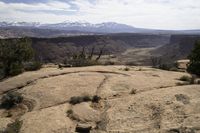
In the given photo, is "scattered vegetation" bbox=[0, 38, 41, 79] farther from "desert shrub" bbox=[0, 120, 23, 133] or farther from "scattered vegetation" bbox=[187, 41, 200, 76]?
"scattered vegetation" bbox=[187, 41, 200, 76]

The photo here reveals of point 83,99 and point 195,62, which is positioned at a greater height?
point 195,62

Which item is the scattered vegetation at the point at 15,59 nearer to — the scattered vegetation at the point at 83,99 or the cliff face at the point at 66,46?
the scattered vegetation at the point at 83,99

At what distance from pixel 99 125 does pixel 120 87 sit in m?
4.67

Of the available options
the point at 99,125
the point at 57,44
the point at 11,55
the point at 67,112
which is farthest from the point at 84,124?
the point at 57,44

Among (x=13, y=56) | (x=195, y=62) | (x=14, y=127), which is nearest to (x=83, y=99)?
(x=14, y=127)

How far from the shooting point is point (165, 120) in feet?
40.7

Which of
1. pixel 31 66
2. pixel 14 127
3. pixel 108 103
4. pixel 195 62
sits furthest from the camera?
pixel 31 66

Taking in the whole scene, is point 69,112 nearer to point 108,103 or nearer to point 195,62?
point 108,103

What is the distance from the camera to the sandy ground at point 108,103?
1247cm

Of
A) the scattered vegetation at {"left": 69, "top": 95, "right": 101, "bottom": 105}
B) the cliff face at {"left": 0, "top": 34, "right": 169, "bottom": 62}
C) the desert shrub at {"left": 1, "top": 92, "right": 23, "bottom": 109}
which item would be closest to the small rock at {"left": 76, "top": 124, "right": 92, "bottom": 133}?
the scattered vegetation at {"left": 69, "top": 95, "right": 101, "bottom": 105}

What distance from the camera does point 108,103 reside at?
15.0 metres


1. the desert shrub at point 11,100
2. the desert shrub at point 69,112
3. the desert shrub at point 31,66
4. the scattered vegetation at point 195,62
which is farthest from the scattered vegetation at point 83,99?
the scattered vegetation at point 195,62

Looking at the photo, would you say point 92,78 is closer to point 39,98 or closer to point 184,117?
point 39,98

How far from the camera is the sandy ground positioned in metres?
12.5
